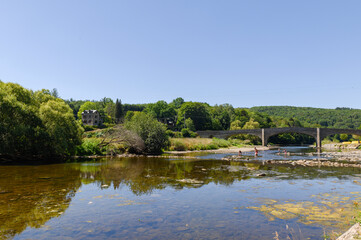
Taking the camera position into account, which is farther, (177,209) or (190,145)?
(190,145)

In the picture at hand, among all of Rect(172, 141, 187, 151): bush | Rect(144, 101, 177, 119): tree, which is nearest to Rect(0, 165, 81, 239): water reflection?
Rect(172, 141, 187, 151): bush

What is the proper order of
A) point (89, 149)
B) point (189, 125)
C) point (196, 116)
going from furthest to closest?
point (196, 116), point (189, 125), point (89, 149)

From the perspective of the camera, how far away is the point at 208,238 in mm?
8875

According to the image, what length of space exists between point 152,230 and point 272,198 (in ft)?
26.7

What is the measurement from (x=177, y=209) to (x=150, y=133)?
38645mm

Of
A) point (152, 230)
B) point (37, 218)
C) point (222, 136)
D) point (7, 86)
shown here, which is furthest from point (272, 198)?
point (222, 136)

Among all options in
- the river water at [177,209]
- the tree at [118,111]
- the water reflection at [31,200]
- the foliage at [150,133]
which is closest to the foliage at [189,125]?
the tree at [118,111]

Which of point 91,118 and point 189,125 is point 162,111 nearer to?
point 189,125

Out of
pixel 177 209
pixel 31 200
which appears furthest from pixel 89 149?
pixel 177 209

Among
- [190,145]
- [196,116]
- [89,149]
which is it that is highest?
[196,116]

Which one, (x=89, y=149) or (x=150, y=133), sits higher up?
(x=150, y=133)

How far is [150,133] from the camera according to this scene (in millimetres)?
50719

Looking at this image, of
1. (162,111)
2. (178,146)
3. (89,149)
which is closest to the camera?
(89,149)

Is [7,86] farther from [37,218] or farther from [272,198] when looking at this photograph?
[272,198]
